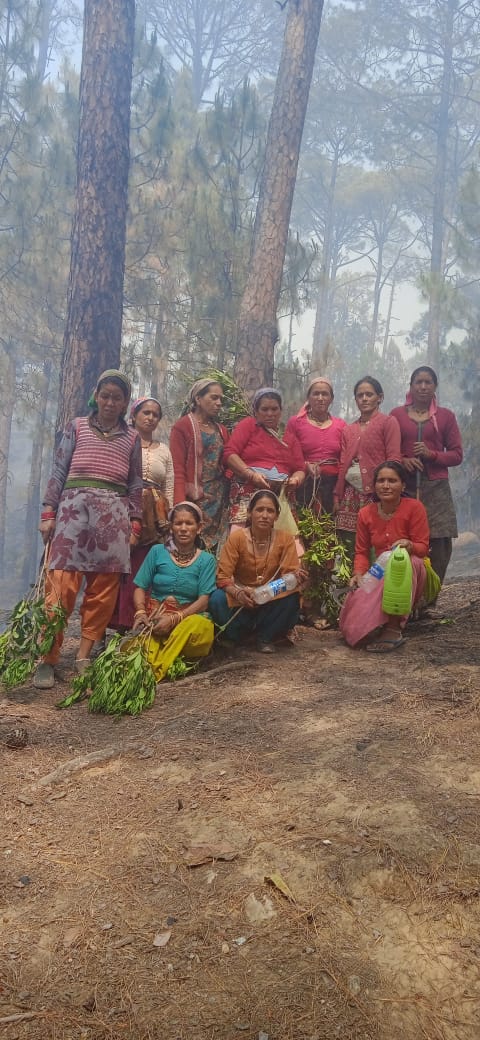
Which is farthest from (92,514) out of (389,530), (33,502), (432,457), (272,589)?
(33,502)

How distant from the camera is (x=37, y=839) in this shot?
8.27 ft

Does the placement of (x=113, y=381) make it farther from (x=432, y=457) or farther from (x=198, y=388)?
(x=432, y=457)

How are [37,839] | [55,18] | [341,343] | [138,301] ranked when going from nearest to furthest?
1. [37,839]
2. [138,301]
3. [55,18]
4. [341,343]

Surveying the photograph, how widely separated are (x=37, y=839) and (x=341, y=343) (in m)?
36.6

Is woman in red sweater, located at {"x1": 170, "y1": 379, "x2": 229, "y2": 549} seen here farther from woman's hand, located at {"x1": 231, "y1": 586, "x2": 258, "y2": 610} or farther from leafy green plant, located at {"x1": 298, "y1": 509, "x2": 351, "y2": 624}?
woman's hand, located at {"x1": 231, "y1": 586, "x2": 258, "y2": 610}

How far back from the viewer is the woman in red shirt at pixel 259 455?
4914 mm

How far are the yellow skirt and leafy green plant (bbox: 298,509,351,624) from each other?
1.08 meters

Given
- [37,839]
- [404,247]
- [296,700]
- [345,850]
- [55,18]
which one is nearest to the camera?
[345,850]

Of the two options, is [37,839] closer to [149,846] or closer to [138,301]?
Result: [149,846]

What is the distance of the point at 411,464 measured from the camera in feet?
16.5

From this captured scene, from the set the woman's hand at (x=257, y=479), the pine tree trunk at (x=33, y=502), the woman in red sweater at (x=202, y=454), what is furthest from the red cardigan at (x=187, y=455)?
the pine tree trunk at (x=33, y=502)

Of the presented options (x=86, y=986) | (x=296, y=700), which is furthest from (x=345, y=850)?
(x=296, y=700)

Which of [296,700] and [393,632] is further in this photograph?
[393,632]

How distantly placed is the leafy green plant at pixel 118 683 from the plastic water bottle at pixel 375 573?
1508 mm
